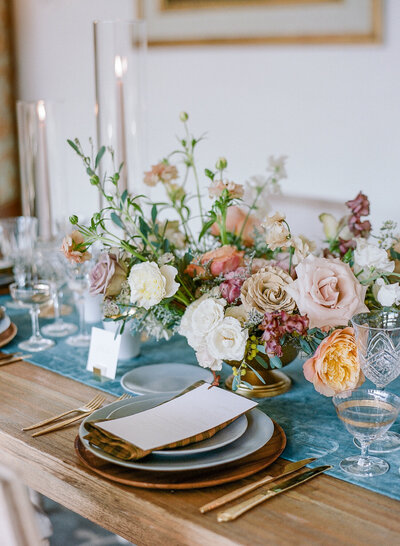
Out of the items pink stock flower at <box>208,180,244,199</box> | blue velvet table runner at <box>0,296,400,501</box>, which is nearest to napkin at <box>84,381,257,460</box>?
blue velvet table runner at <box>0,296,400,501</box>

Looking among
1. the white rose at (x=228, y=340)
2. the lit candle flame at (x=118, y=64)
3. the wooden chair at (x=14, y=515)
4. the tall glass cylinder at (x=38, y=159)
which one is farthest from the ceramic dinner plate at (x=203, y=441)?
the tall glass cylinder at (x=38, y=159)

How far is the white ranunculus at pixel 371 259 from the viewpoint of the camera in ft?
4.12

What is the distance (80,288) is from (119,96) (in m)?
0.56

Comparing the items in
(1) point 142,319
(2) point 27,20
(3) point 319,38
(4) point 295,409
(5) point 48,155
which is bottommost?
(4) point 295,409

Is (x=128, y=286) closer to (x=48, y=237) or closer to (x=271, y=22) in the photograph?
(x=48, y=237)

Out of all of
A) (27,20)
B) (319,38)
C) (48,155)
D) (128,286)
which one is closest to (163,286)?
(128,286)

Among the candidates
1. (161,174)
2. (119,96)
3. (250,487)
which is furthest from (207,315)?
(119,96)

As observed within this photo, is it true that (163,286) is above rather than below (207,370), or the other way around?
above

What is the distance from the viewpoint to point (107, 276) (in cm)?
132

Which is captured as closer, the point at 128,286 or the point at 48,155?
the point at 128,286

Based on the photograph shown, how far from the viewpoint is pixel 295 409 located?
1291mm

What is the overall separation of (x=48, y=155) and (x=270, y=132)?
1.13m

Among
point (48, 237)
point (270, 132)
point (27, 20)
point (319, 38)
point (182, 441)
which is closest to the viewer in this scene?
point (182, 441)

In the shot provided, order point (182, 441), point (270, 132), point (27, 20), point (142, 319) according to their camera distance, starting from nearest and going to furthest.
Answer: point (182, 441) → point (142, 319) → point (270, 132) → point (27, 20)
